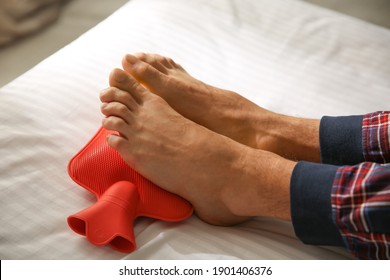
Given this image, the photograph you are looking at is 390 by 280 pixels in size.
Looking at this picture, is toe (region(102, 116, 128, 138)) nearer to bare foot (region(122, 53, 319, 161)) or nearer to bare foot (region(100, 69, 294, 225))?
bare foot (region(100, 69, 294, 225))

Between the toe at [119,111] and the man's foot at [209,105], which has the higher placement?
the man's foot at [209,105]

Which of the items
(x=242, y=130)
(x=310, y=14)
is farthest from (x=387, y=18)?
(x=242, y=130)

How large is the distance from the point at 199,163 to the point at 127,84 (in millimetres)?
231

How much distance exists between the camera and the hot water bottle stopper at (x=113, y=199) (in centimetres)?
84

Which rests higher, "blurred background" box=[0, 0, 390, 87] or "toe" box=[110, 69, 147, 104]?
"toe" box=[110, 69, 147, 104]

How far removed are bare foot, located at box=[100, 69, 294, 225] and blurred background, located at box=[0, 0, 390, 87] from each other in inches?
28.1

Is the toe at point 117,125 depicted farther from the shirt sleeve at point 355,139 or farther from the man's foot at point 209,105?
the shirt sleeve at point 355,139

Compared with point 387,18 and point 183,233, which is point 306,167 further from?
point 387,18

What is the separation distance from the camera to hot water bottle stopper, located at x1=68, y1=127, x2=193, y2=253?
0.84 metres

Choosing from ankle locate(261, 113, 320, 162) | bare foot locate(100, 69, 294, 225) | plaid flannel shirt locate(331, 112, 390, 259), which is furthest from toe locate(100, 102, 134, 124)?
plaid flannel shirt locate(331, 112, 390, 259)

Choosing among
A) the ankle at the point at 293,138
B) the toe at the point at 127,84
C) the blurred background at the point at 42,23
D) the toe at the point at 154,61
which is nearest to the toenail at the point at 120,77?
the toe at the point at 127,84

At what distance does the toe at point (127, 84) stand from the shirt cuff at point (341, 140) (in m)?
0.35

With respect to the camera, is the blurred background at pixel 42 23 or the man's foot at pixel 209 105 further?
the blurred background at pixel 42 23

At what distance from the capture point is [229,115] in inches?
40.4
